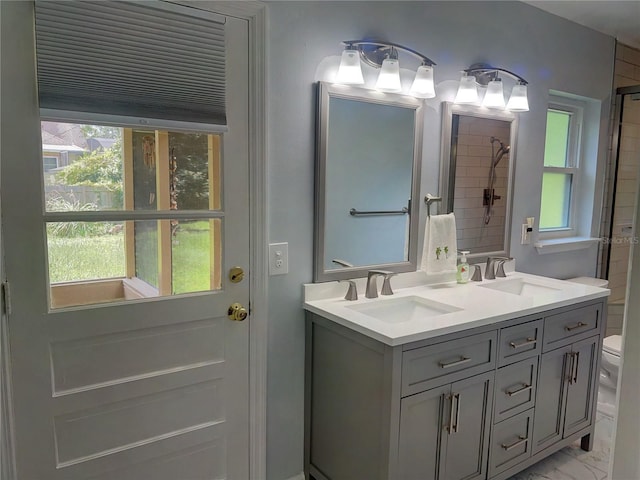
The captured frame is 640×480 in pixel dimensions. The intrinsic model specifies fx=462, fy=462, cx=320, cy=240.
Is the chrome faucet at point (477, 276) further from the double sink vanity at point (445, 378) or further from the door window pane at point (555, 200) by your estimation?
the door window pane at point (555, 200)

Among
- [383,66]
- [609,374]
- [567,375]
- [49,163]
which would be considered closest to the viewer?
[49,163]

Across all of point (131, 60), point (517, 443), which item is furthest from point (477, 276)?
point (131, 60)

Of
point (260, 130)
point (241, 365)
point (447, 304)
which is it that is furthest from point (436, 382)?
point (260, 130)

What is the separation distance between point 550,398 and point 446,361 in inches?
32.3

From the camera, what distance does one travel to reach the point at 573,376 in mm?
2268

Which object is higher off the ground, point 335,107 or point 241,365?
point 335,107

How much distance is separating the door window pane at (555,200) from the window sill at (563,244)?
13 cm

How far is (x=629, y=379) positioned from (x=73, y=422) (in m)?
1.61

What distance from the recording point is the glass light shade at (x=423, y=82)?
2.13 meters

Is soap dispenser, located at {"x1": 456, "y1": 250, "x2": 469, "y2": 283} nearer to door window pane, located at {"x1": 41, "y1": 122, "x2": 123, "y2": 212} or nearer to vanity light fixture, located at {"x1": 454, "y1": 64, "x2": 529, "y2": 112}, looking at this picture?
vanity light fixture, located at {"x1": 454, "y1": 64, "x2": 529, "y2": 112}

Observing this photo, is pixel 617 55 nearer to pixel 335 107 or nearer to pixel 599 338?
pixel 599 338

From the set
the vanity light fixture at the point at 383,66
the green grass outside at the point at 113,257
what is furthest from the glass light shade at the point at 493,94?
the green grass outside at the point at 113,257

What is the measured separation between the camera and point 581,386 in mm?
2334

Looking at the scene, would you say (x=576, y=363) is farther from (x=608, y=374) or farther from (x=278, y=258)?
(x=278, y=258)
